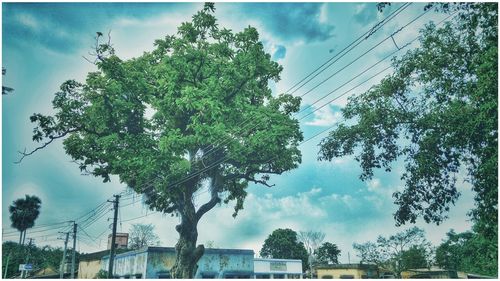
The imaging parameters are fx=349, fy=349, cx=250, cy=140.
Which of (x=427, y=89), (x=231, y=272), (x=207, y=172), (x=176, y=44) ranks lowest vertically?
(x=231, y=272)

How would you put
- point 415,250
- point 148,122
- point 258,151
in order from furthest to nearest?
point 415,250
point 148,122
point 258,151

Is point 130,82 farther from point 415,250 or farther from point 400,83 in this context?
point 415,250

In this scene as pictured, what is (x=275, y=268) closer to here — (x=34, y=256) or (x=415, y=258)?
(x=415, y=258)

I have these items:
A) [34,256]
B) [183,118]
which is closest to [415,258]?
[183,118]

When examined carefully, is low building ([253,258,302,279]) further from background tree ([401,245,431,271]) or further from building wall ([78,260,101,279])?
background tree ([401,245,431,271])

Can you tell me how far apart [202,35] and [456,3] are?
12.1 m

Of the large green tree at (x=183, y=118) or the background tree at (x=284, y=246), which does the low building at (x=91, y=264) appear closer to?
the large green tree at (x=183, y=118)

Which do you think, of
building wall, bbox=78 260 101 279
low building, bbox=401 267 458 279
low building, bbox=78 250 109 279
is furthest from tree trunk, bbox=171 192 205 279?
low building, bbox=401 267 458 279

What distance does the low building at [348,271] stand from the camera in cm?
3694

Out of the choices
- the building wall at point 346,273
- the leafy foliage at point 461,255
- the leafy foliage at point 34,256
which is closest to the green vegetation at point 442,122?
the building wall at point 346,273

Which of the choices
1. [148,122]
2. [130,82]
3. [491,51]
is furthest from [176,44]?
[491,51]

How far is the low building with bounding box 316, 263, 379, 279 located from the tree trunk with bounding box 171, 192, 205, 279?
23.8 m

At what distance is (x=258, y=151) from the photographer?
60.4 ft

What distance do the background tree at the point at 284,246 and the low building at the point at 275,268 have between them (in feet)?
104
